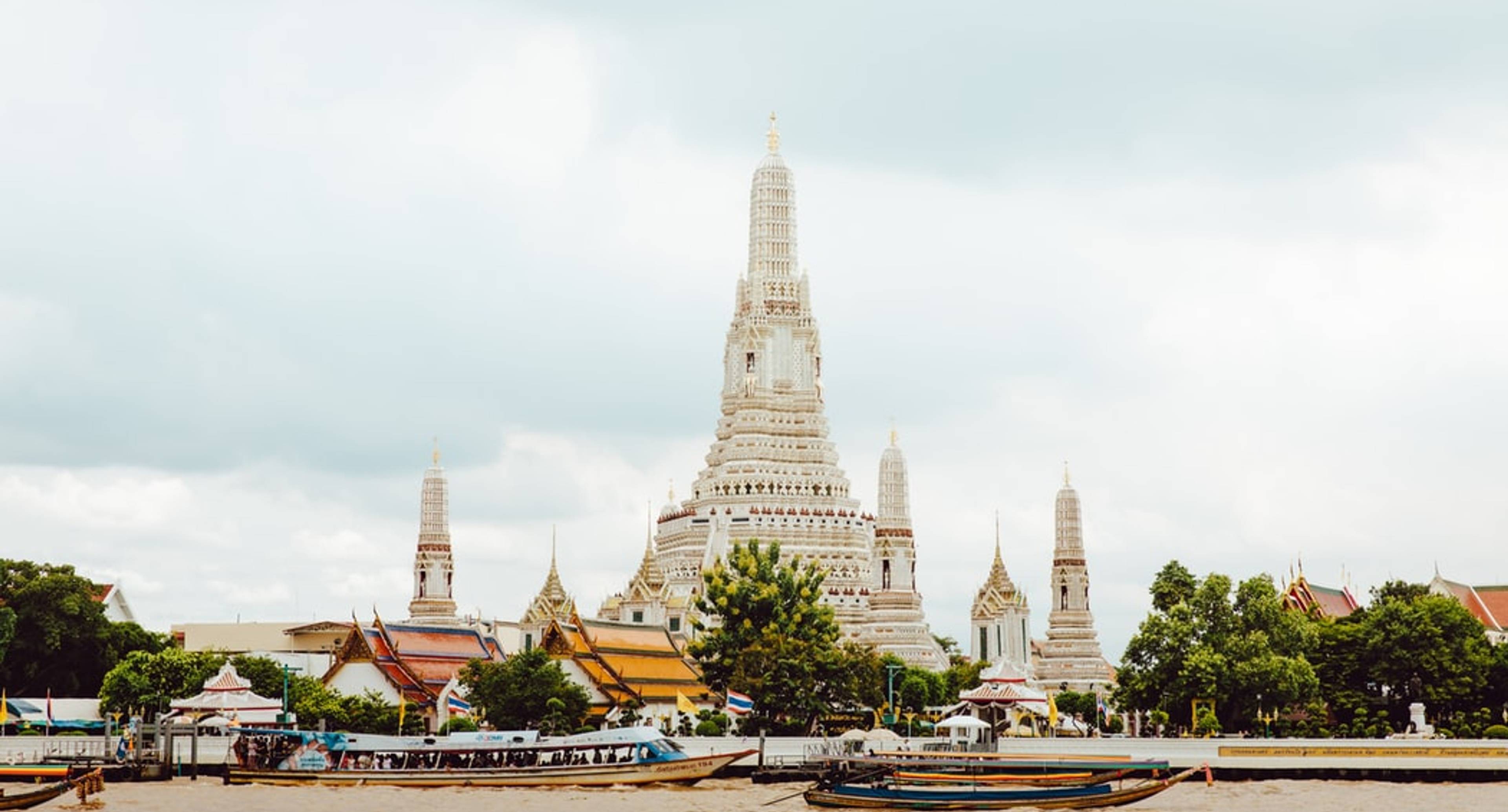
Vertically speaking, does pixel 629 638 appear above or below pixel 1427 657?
above

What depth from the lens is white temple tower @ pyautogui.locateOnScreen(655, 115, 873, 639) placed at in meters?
102

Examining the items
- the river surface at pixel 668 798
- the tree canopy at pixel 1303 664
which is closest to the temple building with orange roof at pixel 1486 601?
the tree canopy at pixel 1303 664

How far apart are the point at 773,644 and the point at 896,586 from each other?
103 feet

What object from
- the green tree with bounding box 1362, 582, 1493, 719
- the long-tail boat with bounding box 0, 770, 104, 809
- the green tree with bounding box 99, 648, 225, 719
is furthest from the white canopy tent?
the green tree with bounding box 1362, 582, 1493, 719

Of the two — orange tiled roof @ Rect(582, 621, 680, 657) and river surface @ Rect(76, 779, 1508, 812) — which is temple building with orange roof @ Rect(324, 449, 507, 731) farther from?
river surface @ Rect(76, 779, 1508, 812)

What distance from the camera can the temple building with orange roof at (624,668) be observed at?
224 feet

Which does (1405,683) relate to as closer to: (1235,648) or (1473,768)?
(1235,648)

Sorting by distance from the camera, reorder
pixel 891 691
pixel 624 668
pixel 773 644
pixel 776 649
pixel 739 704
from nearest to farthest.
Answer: pixel 739 704 → pixel 776 649 → pixel 773 644 → pixel 891 691 → pixel 624 668

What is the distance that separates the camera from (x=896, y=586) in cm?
A: 9569

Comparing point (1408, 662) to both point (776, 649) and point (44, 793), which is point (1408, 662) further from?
point (44, 793)

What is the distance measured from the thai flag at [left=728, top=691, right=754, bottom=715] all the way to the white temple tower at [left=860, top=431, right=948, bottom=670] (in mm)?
31249

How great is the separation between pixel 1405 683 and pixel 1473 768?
1533 centimetres

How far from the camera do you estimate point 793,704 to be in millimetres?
63125

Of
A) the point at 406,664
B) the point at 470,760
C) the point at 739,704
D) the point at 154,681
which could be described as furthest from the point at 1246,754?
the point at 154,681
